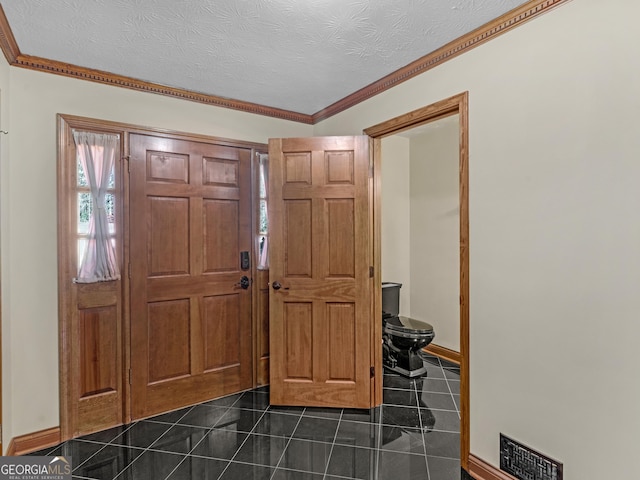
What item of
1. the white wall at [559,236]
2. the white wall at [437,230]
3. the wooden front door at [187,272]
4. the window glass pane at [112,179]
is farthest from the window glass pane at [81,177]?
the white wall at [437,230]

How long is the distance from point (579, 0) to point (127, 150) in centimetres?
275

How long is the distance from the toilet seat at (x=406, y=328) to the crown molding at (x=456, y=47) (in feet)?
6.80

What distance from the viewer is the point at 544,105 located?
5.52 feet

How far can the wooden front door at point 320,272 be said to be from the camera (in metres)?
2.71

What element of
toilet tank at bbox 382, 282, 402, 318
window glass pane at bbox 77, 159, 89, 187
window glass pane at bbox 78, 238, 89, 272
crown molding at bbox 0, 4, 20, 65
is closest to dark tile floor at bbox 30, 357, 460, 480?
toilet tank at bbox 382, 282, 402, 318

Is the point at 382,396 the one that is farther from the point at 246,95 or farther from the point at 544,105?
the point at 246,95

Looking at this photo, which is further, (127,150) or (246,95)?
(246,95)

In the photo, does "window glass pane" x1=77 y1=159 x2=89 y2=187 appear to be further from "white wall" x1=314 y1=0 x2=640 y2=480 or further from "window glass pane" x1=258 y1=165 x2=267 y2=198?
"white wall" x1=314 y1=0 x2=640 y2=480

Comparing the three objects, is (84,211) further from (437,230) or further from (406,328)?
(437,230)

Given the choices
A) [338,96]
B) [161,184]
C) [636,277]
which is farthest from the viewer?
[338,96]

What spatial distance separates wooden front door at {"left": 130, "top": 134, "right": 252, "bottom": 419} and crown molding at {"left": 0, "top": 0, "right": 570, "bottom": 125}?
0.36 meters

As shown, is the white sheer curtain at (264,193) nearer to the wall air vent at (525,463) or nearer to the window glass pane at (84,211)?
the window glass pane at (84,211)

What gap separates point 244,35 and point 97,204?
150 centimetres

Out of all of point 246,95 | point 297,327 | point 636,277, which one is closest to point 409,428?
point 297,327
